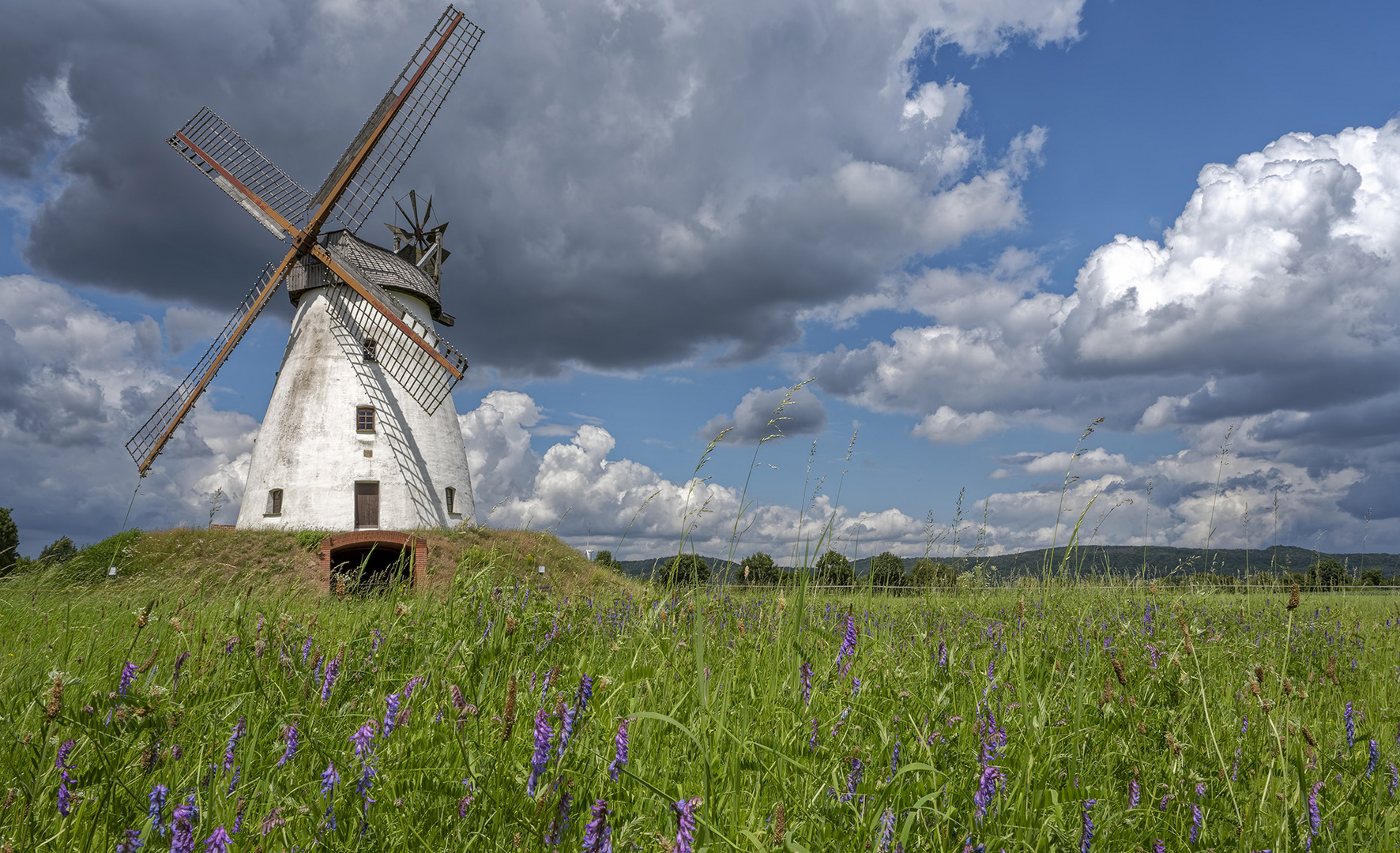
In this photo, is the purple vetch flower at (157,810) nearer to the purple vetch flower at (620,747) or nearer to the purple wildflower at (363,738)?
the purple wildflower at (363,738)

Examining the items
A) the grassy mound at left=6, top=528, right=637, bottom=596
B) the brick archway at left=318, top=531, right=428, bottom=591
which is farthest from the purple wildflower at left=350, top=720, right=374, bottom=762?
the brick archway at left=318, top=531, right=428, bottom=591

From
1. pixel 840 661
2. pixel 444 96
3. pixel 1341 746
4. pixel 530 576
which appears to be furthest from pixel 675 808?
pixel 444 96

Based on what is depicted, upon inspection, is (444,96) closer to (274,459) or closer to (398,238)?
(398,238)

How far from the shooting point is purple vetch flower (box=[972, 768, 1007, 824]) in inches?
81.4

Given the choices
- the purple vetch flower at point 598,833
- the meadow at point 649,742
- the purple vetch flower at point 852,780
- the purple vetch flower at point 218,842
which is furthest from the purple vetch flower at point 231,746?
the purple vetch flower at point 852,780

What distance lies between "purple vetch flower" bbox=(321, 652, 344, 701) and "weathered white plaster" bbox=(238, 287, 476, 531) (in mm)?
23318

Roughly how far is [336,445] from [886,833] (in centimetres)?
2637

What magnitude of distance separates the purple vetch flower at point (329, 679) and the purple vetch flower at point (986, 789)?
255cm

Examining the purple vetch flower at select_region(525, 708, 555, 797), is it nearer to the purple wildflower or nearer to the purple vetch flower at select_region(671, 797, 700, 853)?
the purple vetch flower at select_region(671, 797, 700, 853)

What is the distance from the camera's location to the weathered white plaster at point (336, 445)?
964 inches

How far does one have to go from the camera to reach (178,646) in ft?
13.6

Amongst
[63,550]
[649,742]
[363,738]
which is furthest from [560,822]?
[63,550]

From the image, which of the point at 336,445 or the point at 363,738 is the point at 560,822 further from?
the point at 336,445

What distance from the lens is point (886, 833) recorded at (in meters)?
1.91
